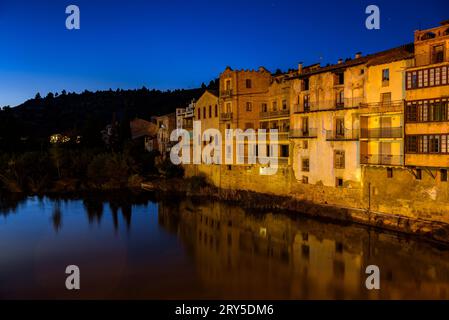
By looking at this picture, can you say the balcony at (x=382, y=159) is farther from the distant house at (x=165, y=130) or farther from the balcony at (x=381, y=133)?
the distant house at (x=165, y=130)

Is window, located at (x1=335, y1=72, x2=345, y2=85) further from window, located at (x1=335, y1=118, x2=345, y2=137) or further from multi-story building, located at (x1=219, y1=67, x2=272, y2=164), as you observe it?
multi-story building, located at (x1=219, y1=67, x2=272, y2=164)

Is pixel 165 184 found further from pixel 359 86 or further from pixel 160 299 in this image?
pixel 160 299

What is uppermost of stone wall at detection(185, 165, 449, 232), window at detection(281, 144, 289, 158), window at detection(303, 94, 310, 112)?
window at detection(303, 94, 310, 112)

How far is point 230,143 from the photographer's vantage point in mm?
39406

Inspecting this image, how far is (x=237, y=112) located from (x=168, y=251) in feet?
60.5

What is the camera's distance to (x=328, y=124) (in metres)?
30.5

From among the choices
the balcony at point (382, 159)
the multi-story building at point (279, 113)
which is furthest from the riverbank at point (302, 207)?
the multi-story building at point (279, 113)

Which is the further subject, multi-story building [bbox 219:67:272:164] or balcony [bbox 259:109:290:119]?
multi-story building [bbox 219:67:272:164]

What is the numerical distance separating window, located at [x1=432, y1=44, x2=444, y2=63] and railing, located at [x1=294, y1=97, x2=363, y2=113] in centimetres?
572

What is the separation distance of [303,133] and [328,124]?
285cm

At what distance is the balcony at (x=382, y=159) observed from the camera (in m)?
25.0

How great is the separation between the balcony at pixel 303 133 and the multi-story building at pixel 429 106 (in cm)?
869

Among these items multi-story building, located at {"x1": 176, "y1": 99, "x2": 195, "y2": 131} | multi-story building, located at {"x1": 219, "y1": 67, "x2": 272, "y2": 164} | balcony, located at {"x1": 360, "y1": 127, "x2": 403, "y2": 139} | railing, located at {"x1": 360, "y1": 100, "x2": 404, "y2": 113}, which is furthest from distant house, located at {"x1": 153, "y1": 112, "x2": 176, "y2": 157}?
railing, located at {"x1": 360, "y1": 100, "x2": 404, "y2": 113}

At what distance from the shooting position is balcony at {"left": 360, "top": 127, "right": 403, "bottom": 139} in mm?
25312
